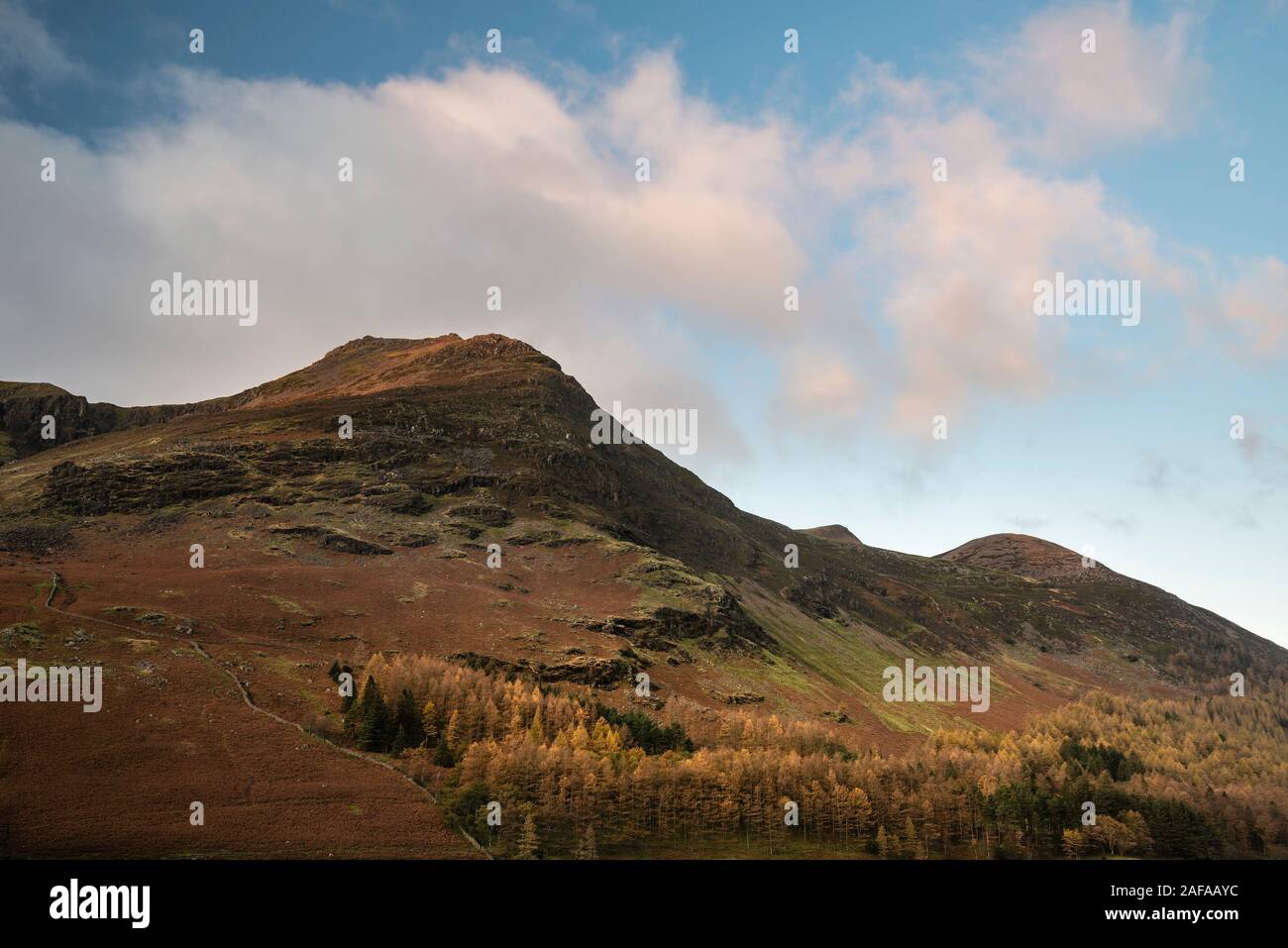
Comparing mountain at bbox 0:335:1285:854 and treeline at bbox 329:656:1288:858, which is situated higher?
mountain at bbox 0:335:1285:854

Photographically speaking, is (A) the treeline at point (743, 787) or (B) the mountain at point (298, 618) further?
(A) the treeline at point (743, 787)

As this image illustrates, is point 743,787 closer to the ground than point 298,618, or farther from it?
closer to the ground

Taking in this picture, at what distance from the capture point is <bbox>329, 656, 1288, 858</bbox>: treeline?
9094 centimetres

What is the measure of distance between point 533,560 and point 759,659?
57.6 meters

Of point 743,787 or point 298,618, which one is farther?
point 298,618

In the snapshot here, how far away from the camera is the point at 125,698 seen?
8944 centimetres

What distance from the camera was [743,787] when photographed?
10431 cm

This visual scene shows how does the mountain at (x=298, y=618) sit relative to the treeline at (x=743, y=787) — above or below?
above

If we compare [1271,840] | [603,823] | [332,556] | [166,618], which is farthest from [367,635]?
[1271,840]

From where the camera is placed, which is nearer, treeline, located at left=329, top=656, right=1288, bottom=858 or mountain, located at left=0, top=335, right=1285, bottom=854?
mountain, located at left=0, top=335, right=1285, bottom=854

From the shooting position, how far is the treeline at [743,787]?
9094cm
